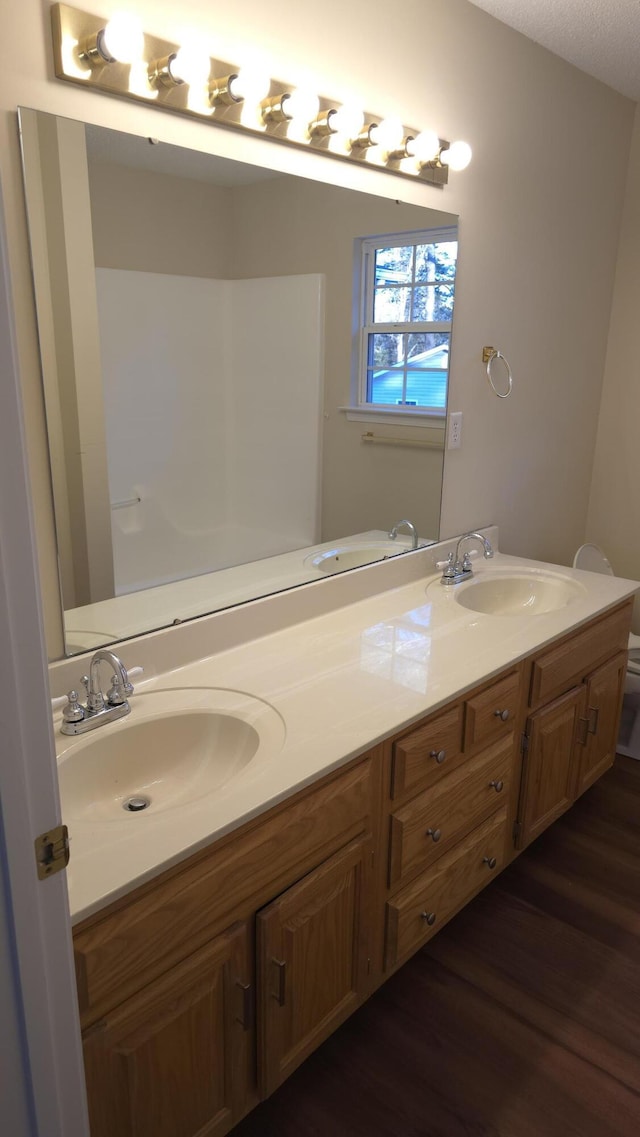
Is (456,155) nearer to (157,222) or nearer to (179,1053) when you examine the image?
(157,222)

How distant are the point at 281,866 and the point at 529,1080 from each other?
823mm

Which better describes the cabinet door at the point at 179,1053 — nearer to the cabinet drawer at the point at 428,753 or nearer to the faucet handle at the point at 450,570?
the cabinet drawer at the point at 428,753

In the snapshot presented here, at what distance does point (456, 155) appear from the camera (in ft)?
6.57

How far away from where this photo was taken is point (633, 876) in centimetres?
220

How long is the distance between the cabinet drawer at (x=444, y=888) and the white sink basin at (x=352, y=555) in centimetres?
75

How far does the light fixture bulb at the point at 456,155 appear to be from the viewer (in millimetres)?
2002

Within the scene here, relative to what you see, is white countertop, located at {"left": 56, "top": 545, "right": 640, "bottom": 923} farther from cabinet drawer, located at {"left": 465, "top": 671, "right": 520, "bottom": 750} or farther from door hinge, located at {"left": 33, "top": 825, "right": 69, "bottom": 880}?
door hinge, located at {"left": 33, "top": 825, "right": 69, "bottom": 880}

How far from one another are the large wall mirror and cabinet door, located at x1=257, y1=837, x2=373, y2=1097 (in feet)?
2.04

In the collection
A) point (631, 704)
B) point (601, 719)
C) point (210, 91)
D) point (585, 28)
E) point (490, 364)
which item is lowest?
point (631, 704)

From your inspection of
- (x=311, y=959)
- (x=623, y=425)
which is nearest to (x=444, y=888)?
(x=311, y=959)

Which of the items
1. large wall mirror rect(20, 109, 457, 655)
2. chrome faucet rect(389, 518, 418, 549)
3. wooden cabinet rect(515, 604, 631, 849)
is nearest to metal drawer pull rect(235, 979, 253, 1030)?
large wall mirror rect(20, 109, 457, 655)

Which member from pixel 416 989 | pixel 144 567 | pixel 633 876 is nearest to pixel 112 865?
pixel 144 567

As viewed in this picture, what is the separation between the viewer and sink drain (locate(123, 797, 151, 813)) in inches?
53.1

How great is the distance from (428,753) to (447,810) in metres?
0.21
